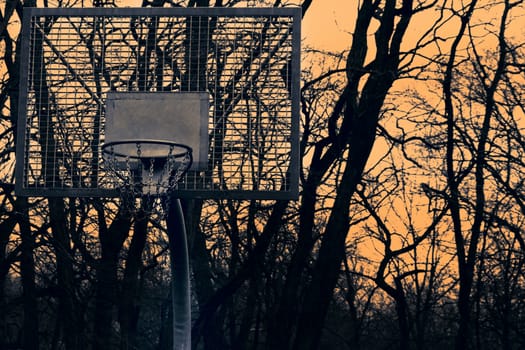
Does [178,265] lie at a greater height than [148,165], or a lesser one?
lesser

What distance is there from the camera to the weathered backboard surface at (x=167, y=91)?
10203 millimetres

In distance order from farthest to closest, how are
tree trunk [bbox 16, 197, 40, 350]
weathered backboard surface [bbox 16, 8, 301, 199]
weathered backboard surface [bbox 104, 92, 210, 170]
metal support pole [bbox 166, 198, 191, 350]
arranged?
1. tree trunk [bbox 16, 197, 40, 350]
2. weathered backboard surface [bbox 16, 8, 301, 199]
3. metal support pole [bbox 166, 198, 191, 350]
4. weathered backboard surface [bbox 104, 92, 210, 170]

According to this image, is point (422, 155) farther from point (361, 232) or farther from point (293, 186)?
point (293, 186)

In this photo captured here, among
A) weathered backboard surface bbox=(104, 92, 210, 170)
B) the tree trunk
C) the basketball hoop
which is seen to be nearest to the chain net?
the basketball hoop

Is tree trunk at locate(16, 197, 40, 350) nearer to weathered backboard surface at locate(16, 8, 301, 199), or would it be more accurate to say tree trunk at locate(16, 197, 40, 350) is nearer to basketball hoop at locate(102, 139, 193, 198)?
weathered backboard surface at locate(16, 8, 301, 199)

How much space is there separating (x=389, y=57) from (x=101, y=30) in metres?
7.18

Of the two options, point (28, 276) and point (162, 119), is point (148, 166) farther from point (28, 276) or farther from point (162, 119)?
point (28, 276)

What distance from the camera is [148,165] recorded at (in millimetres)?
9516

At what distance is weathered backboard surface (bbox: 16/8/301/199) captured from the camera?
402 inches

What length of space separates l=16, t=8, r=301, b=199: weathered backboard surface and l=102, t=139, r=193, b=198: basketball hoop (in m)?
0.27

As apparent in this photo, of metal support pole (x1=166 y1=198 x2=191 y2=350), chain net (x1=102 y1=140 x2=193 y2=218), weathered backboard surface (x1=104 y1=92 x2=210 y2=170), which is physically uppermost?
weathered backboard surface (x1=104 y1=92 x2=210 y2=170)

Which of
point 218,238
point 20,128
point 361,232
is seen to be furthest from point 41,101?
point 361,232

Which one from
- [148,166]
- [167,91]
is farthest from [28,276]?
[148,166]

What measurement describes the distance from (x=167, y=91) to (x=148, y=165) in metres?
1.04
